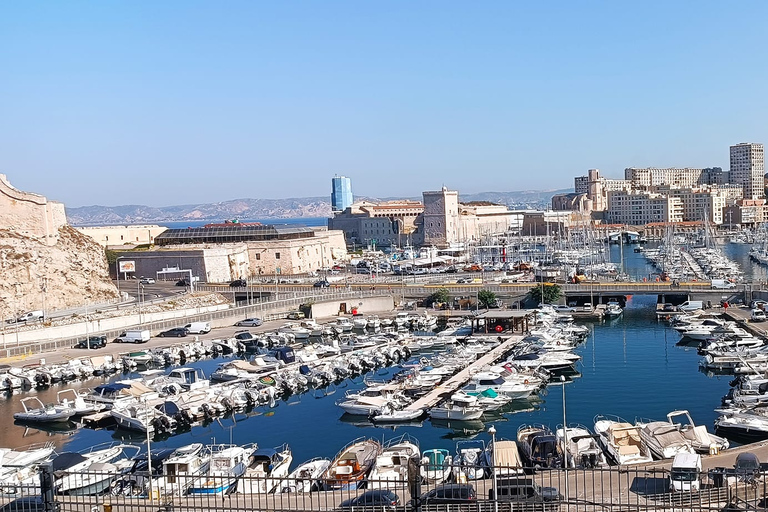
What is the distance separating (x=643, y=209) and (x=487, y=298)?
3625 inches

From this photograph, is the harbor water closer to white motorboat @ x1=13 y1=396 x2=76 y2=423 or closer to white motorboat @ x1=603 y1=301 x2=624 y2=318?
white motorboat @ x1=13 y1=396 x2=76 y2=423

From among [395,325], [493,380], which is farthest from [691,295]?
[493,380]

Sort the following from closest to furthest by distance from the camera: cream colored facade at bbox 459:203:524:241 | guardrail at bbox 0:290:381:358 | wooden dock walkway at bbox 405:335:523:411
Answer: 1. wooden dock walkway at bbox 405:335:523:411
2. guardrail at bbox 0:290:381:358
3. cream colored facade at bbox 459:203:524:241

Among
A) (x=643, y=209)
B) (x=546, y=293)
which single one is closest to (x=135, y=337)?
(x=546, y=293)

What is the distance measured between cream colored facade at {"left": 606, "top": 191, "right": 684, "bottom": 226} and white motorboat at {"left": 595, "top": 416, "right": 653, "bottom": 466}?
111079 mm

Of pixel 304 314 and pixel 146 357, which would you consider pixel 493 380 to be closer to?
pixel 146 357

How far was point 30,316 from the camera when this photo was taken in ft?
115

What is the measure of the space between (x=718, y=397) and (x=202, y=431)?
14.0m

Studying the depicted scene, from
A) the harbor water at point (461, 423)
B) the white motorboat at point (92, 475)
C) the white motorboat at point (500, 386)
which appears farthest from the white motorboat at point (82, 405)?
the white motorboat at point (500, 386)

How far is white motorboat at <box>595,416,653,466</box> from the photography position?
15.6 metres

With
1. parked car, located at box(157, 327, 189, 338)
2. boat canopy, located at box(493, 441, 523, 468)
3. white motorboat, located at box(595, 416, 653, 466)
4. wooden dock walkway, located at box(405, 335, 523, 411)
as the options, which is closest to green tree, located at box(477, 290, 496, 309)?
wooden dock walkway, located at box(405, 335, 523, 411)

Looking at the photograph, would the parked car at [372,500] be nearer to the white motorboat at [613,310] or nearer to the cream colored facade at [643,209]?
the white motorboat at [613,310]

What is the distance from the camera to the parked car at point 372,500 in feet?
35.1

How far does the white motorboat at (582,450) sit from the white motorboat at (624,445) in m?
0.19
